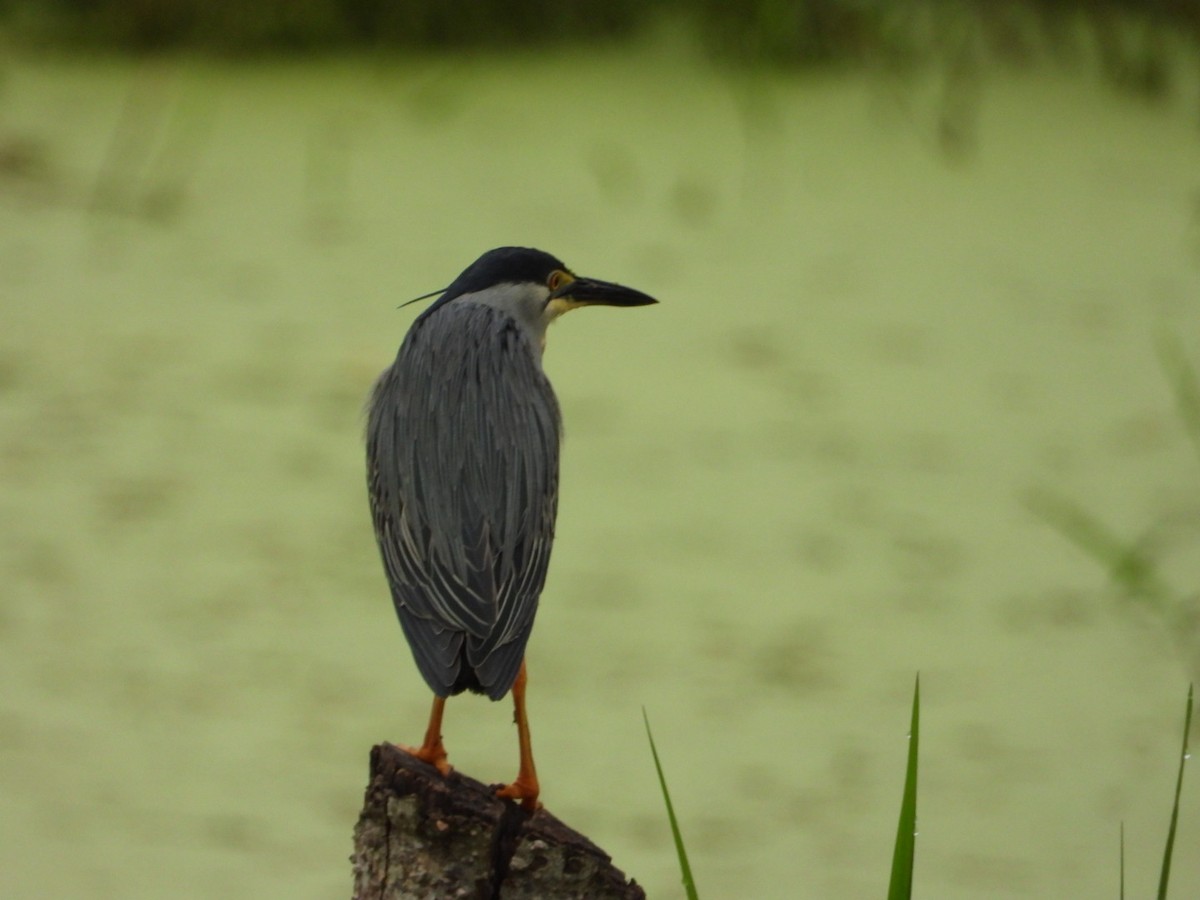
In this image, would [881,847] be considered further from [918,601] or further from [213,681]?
[213,681]

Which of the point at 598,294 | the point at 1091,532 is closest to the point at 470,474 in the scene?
the point at 598,294

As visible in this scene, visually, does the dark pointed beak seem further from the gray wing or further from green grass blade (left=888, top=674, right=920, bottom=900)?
green grass blade (left=888, top=674, right=920, bottom=900)

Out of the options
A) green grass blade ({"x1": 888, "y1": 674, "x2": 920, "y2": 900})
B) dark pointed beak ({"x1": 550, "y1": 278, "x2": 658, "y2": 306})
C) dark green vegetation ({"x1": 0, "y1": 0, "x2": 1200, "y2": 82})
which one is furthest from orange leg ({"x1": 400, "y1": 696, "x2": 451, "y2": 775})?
dark green vegetation ({"x1": 0, "y1": 0, "x2": 1200, "y2": 82})

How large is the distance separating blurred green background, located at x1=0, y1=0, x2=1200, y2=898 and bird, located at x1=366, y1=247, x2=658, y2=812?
100 cm

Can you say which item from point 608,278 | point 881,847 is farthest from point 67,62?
point 881,847

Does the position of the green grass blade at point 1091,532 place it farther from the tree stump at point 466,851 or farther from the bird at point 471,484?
the tree stump at point 466,851

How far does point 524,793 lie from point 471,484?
323 mm

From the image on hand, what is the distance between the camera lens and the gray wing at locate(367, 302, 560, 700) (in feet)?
5.52

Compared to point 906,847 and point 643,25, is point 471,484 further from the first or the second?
point 643,25

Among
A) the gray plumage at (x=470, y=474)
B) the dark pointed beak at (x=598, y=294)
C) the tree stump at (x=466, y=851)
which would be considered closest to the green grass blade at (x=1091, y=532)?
the dark pointed beak at (x=598, y=294)

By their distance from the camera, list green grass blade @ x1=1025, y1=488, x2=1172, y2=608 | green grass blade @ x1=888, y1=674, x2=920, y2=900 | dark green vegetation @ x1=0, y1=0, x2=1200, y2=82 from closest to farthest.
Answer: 1. green grass blade @ x1=888, y1=674, x2=920, y2=900
2. green grass blade @ x1=1025, y1=488, x2=1172, y2=608
3. dark green vegetation @ x1=0, y1=0, x2=1200, y2=82

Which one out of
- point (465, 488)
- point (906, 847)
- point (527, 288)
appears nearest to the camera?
point (906, 847)

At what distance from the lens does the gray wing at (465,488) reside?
1683mm

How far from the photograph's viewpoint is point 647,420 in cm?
370
